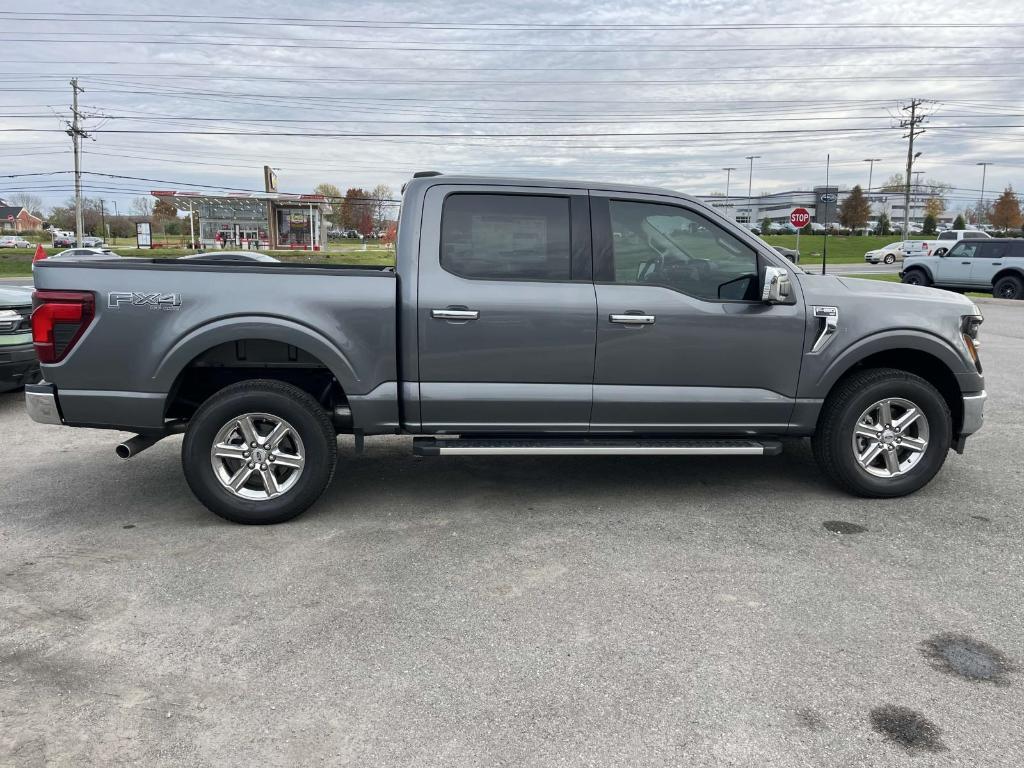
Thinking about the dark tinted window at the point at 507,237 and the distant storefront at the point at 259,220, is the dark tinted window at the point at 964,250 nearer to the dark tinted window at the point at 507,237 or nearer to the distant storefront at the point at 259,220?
the dark tinted window at the point at 507,237

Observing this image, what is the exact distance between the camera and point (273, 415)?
4453 millimetres

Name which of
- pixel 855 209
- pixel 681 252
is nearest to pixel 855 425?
pixel 681 252

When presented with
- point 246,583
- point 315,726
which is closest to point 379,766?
point 315,726

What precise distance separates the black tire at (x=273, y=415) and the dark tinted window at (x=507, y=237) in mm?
1217

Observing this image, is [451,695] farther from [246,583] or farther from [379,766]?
[246,583]

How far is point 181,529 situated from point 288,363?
1.15 meters

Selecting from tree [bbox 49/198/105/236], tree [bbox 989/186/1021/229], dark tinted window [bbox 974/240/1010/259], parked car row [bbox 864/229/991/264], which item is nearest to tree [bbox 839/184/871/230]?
tree [bbox 989/186/1021/229]

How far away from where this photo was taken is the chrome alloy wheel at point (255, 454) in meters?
4.46

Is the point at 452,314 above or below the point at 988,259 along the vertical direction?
below

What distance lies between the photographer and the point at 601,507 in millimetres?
4910

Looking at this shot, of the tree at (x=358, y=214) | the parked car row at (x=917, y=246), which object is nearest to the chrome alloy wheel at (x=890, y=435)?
the parked car row at (x=917, y=246)

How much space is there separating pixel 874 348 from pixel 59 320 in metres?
4.83

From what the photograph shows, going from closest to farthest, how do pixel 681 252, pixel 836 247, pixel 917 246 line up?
pixel 681 252 < pixel 917 246 < pixel 836 247

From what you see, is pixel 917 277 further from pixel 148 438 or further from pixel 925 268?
pixel 148 438
